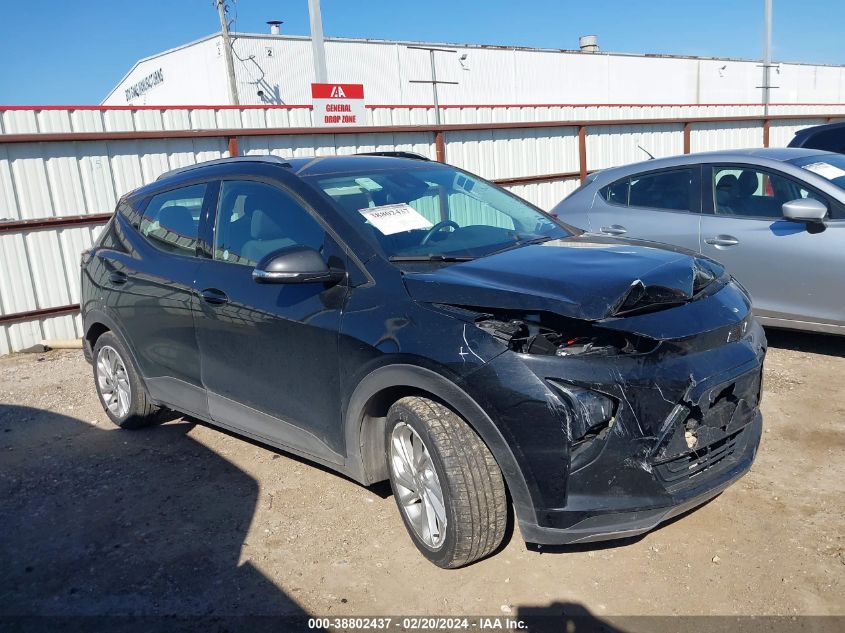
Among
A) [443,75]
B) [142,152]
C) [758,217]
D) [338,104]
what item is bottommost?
[758,217]

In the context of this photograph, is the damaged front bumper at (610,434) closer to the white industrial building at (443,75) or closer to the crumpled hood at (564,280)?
the crumpled hood at (564,280)

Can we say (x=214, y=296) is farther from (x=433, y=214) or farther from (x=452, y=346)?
(x=452, y=346)

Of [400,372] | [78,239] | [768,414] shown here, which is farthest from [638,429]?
[78,239]

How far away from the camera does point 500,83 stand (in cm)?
3672

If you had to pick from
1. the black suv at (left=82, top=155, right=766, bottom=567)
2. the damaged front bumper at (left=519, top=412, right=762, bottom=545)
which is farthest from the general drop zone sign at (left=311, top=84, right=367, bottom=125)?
the damaged front bumper at (left=519, top=412, right=762, bottom=545)

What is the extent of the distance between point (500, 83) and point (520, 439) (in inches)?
1422

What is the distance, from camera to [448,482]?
2.91 metres

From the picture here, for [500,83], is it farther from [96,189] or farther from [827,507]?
[827,507]

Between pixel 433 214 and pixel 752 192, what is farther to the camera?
pixel 752 192

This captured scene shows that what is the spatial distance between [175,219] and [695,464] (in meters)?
3.21

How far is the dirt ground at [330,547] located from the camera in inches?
118

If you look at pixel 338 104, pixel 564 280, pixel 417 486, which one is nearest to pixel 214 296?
pixel 417 486

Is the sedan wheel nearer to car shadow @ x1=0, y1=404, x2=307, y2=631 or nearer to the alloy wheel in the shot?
car shadow @ x1=0, y1=404, x2=307, y2=631

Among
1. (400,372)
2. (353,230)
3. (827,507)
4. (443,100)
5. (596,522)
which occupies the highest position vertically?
(443,100)
